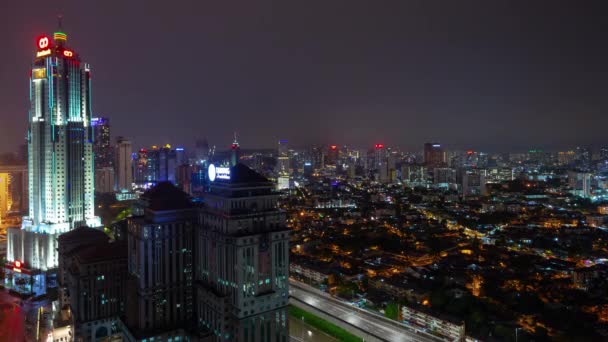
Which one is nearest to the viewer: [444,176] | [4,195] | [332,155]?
[4,195]

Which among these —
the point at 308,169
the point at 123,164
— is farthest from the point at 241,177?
the point at 308,169

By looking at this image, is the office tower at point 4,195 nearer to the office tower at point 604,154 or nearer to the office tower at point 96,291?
the office tower at point 96,291

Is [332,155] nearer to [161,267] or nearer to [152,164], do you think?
[152,164]

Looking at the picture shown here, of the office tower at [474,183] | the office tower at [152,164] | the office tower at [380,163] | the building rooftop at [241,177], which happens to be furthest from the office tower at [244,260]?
the office tower at [380,163]

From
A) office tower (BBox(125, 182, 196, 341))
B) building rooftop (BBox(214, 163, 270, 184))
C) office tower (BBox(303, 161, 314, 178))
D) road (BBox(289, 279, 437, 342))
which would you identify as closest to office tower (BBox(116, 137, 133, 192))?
road (BBox(289, 279, 437, 342))

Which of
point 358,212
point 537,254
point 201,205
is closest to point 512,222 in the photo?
point 537,254

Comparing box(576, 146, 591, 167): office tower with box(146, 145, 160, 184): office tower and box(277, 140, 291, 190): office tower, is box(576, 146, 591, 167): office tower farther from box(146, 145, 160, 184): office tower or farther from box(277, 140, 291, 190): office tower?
box(146, 145, 160, 184): office tower

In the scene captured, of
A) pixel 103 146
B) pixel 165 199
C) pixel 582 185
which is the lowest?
pixel 582 185
